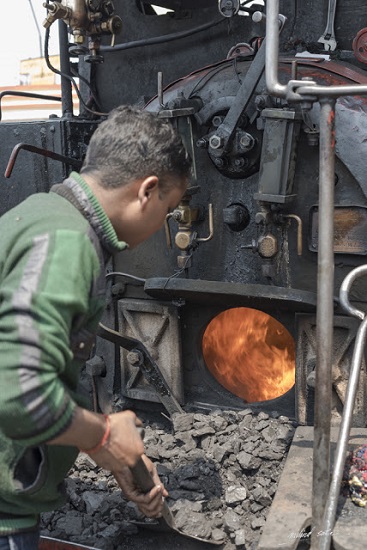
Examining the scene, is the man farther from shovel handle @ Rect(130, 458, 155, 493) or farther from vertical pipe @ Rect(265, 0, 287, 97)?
vertical pipe @ Rect(265, 0, 287, 97)

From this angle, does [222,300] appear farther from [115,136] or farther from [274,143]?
[115,136]

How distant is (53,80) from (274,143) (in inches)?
505

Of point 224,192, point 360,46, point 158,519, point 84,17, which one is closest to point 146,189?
point 158,519

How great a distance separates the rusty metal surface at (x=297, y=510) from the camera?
90.4 inches

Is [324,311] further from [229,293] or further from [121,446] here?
[229,293]

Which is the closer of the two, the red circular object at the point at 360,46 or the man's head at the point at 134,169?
the man's head at the point at 134,169

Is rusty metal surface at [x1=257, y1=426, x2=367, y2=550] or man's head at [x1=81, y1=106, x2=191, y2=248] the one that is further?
rusty metal surface at [x1=257, y1=426, x2=367, y2=550]

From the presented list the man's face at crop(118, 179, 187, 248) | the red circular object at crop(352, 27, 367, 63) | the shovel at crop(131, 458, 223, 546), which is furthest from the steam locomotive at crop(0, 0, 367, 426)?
the man's face at crop(118, 179, 187, 248)

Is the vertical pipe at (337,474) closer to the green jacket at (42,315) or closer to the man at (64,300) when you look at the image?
the man at (64,300)

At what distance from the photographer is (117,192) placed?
2094mm

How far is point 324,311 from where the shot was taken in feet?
7.47

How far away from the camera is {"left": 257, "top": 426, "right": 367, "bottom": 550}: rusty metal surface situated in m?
2.30

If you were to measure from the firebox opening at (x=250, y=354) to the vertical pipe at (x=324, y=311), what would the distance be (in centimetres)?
208

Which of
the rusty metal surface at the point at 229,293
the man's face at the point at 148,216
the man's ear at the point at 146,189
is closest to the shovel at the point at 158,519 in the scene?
the man's face at the point at 148,216
